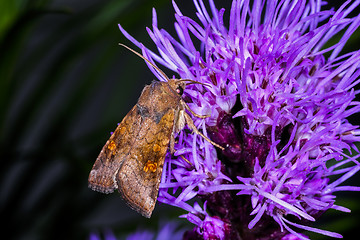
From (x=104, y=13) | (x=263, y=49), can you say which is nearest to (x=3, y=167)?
(x=104, y=13)

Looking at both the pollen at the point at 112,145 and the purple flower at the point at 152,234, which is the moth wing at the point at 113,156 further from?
the purple flower at the point at 152,234

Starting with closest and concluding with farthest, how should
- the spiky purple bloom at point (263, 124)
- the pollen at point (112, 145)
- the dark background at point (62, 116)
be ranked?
the spiky purple bloom at point (263, 124) < the pollen at point (112, 145) < the dark background at point (62, 116)

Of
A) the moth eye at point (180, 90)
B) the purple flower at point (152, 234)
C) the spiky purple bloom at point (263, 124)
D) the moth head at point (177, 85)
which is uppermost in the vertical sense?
the moth head at point (177, 85)

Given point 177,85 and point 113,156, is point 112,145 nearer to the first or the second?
point 113,156

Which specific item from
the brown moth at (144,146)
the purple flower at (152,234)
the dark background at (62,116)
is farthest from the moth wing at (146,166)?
the purple flower at (152,234)

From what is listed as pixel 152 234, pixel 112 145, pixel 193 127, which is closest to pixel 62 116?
pixel 152 234

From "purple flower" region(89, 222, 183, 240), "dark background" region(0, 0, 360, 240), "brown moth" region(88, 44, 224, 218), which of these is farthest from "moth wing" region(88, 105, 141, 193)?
"purple flower" region(89, 222, 183, 240)

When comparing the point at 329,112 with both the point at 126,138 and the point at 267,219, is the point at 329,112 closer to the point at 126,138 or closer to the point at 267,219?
the point at 267,219
